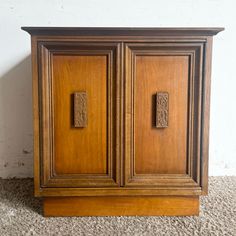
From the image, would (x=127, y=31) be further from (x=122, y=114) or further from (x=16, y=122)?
(x=16, y=122)

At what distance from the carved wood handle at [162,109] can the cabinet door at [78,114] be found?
0.16 m

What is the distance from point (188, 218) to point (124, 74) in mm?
620

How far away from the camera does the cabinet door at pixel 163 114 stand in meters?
1.04

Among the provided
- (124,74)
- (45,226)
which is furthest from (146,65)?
(45,226)

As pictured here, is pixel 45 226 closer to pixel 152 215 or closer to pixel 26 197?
pixel 26 197

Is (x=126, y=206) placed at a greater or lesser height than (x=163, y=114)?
lesser

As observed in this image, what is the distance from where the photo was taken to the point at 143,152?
1.08m

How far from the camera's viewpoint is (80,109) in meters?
1.05

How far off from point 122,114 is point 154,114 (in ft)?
0.41

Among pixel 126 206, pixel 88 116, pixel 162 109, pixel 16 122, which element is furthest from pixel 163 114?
pixel 16 122
